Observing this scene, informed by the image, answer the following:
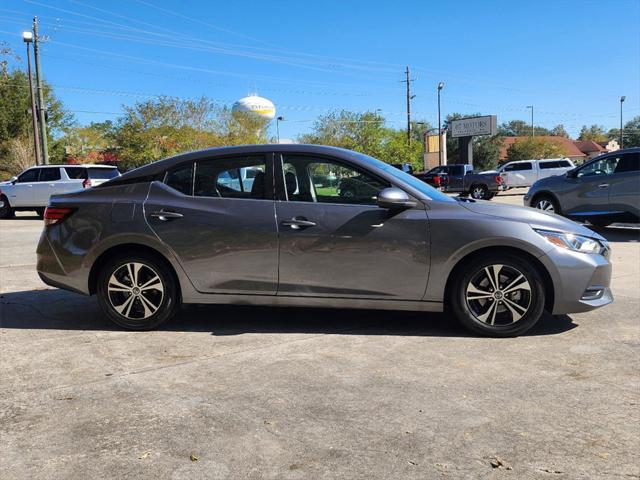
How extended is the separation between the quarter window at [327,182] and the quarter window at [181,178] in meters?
0.86

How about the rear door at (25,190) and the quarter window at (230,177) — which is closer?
the quarter window at (230,177)

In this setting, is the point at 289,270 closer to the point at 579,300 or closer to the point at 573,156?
the point at 579,300

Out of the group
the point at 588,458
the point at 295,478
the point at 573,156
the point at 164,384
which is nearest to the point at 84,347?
the point at 164,384

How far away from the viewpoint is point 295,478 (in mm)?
2666

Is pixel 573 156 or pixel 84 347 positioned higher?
pixel 573 156

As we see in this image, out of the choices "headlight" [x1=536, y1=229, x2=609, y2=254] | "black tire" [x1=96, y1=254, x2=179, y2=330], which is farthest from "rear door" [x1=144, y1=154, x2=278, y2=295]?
"headlight" [x1=536, y1=229, x2=609, y2=254]

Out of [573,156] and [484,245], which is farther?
[573,156]

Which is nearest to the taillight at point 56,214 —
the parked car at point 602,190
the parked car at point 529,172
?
the parked car at point 602,190

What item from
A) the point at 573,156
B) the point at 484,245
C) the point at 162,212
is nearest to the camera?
the point at 484,245

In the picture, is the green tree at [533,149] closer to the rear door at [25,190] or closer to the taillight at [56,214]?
the rear door at [25,190]

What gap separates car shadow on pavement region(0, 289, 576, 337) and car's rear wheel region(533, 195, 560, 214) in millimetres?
7705

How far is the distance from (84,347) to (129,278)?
0.69 metres

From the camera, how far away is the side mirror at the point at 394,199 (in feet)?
15.2

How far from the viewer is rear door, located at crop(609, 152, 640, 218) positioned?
11.1 m
